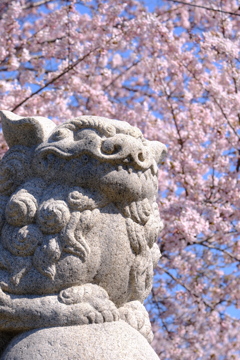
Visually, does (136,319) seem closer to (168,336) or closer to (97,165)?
(97,165)

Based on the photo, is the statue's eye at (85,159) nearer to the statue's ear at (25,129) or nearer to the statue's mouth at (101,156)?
the statue's mouth at (101,156)

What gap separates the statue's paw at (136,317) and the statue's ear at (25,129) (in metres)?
0.95

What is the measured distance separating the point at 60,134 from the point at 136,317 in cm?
99

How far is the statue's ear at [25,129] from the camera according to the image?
112 inches

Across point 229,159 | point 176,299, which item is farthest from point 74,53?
point 176,299

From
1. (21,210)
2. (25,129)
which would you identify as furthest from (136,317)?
(25,129)

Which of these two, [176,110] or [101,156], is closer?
[101,156]

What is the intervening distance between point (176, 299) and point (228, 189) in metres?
1.68

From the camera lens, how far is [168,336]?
728cm

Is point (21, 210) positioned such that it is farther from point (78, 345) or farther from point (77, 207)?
point (78, 345)

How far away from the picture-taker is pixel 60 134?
9.13 feet

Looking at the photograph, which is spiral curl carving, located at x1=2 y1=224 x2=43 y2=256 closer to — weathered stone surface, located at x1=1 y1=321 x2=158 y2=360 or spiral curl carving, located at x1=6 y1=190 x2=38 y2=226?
spiral curl carving, located at x1=6 y1=190 x2=38 y2=226

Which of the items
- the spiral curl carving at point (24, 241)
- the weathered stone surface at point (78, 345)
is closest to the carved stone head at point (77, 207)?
the spiral curl carving at point (24, 241)

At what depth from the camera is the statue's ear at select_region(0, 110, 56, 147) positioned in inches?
112
